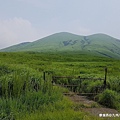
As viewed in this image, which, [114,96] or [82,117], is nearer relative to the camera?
[82,117]

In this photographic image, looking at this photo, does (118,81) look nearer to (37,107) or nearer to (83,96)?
(83,96)

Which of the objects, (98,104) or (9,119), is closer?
(9,119)

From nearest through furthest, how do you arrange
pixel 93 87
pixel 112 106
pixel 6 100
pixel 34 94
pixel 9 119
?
1. pixel 9 119
2. pixel 6 100
3. pixel 34 94
4. pixel 112 106
5. pixel 93 87

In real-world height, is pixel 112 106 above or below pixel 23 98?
below

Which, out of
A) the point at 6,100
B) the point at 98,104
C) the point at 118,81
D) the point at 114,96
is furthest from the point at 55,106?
the point at 118,81

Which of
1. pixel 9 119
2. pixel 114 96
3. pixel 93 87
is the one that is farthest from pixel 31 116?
pixel 93 87

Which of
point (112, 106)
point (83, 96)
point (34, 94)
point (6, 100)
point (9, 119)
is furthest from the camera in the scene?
point (83, 96)

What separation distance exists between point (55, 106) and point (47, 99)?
0.56 meters

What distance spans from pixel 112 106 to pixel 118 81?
15.1 ft

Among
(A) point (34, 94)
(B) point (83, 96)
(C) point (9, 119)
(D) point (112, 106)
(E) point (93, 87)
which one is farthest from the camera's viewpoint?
(E) point (93, 87)

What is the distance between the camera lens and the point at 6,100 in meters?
9.99

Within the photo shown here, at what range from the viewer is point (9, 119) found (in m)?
8.88

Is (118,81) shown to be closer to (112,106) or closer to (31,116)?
(112,106)

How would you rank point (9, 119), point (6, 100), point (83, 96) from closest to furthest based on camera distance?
1. point (9, 119)
2. point (6, 100)
3. point (83, 96)
